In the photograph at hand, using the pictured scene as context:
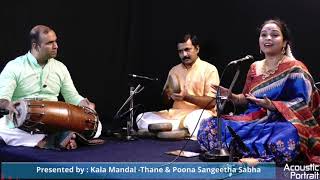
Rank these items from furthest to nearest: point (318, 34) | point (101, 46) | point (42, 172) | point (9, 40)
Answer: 1. point (101, 46)
2. point (9, 40)
3. point (318, 34)
4. point (42, 172)

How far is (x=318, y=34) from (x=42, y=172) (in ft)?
11.2

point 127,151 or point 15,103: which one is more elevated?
point 15,103

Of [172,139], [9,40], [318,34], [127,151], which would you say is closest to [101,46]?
[9,40]

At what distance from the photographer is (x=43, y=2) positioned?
5922mm

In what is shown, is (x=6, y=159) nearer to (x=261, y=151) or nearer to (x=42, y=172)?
(x=42, y=172)

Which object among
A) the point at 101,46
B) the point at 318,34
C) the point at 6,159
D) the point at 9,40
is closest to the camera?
the point at 6,159

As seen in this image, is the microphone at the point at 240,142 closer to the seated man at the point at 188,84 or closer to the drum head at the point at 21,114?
the seated man at the point at 188,84

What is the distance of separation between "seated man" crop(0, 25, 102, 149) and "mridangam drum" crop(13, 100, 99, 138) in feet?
0.42

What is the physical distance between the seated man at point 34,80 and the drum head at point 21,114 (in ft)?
0.39

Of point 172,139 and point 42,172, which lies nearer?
point 42,172

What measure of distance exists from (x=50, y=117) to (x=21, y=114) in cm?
28

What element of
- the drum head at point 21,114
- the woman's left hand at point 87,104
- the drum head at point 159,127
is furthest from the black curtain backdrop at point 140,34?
the drum head at point 21,114

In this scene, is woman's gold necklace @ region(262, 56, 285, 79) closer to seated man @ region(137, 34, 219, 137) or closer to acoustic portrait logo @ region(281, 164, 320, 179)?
acoustic portrait logo @ region(281, 164, 320, 179)

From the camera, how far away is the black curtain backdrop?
5469 millimetres
